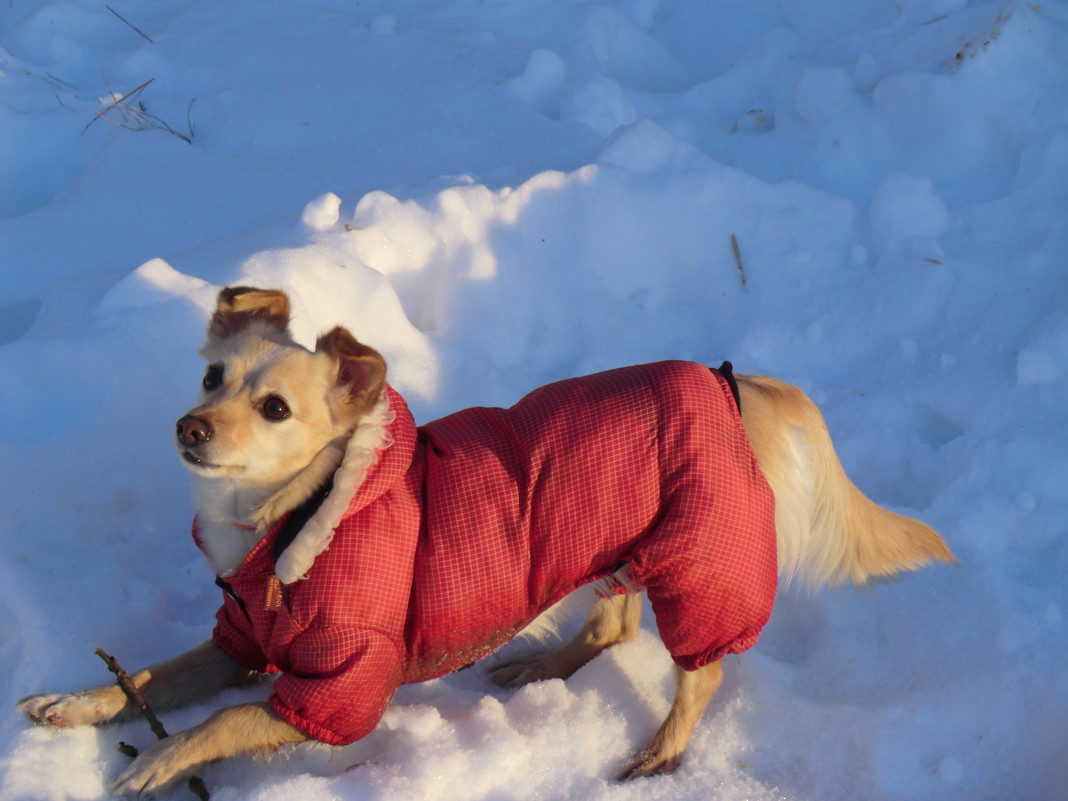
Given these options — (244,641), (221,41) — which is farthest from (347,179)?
(244,641)

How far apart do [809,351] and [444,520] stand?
181cm

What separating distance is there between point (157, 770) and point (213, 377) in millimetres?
882

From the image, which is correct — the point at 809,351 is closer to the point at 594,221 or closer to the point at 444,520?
the point at 594,221

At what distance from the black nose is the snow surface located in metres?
0.73

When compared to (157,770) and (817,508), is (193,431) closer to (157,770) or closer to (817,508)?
(157,770)

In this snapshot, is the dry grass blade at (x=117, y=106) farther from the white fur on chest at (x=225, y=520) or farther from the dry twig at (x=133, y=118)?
the white fur on chest at (x=225, y=520)

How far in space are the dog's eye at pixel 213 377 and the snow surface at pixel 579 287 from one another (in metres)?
0.70

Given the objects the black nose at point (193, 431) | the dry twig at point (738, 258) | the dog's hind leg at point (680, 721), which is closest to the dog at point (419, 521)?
the black nose at point (193, 431)

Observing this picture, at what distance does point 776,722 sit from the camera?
233cm

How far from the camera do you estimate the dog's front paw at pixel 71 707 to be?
2.04m

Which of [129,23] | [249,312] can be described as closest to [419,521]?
[249,312]

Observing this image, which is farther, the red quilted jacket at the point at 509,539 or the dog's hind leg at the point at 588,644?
the dog's hind leg at the point at 588,644

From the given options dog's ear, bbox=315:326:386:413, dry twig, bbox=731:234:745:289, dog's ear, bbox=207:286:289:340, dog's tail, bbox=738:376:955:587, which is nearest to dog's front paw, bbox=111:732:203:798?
dog's ear, bbox=315:326:386:413

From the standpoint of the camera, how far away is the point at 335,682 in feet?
6.21
